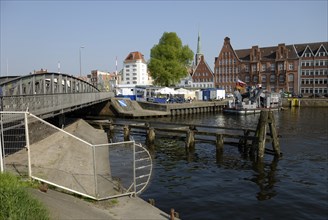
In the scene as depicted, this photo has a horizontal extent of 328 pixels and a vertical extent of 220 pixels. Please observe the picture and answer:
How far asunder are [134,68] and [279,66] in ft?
332

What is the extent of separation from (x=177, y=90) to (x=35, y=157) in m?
66.9

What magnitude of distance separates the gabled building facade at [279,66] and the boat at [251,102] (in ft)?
104

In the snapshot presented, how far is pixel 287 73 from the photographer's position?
108m

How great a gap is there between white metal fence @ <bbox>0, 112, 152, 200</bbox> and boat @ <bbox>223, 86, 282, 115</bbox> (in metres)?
48.4

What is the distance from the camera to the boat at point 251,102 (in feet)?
223

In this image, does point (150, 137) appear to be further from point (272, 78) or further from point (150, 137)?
point (272, 78)

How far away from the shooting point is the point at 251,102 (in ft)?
235

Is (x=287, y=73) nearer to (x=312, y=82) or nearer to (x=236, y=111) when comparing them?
(x=312, y=82)

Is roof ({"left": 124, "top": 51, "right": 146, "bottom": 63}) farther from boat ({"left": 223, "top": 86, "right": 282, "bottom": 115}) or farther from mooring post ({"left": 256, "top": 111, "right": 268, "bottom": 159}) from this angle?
mooring post ({"left": 256, "top": 111, "right": 268, "bottom": 159})

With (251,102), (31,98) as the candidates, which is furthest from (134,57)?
(31,98)

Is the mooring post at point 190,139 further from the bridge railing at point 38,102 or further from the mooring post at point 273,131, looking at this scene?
the bridge railing at point 38,102

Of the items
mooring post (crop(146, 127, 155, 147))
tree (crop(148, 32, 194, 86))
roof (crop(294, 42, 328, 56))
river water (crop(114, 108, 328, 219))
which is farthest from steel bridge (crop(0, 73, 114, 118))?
roof (crop(294, 42, 328, 56))

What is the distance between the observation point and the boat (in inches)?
2675

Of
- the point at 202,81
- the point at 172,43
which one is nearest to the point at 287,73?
the point at 202,81
